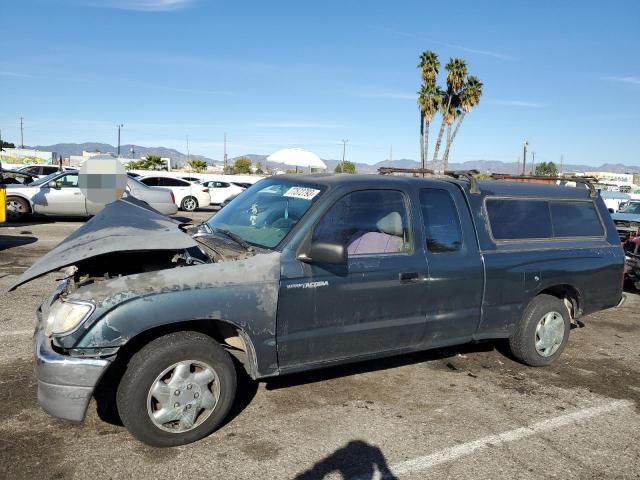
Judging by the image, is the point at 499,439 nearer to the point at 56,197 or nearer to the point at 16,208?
the point at 56,197

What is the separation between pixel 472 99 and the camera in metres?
38.0

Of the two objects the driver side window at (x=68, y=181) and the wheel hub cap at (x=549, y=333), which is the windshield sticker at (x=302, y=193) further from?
the driver side window at (x=68, y=181)

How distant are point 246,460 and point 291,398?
37.4 inches

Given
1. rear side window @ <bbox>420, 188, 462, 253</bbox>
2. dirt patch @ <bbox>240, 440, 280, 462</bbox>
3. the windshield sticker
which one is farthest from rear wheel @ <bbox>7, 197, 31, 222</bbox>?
dirt patch @ <bbox>240, 440, 280, 462</bbox>

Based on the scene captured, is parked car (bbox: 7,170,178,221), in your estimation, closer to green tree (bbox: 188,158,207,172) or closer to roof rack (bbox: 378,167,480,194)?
roof rack (bbox: 378,167,480,194)

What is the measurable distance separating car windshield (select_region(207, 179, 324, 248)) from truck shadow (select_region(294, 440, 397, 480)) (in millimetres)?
1449

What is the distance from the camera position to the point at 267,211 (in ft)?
14.0

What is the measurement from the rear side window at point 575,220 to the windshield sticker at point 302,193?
2.61 m

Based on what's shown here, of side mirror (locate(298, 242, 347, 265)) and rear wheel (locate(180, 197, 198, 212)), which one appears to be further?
rear wheel (locate(180, 197, 198, 212))

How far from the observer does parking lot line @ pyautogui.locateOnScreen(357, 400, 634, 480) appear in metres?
3.31

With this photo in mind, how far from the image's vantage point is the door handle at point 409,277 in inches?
160

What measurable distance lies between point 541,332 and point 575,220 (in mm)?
1223

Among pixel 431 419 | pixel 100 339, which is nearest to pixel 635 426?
pixel 431 419

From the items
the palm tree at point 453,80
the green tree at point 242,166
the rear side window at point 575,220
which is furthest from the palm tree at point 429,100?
the green tree at point 242,166
